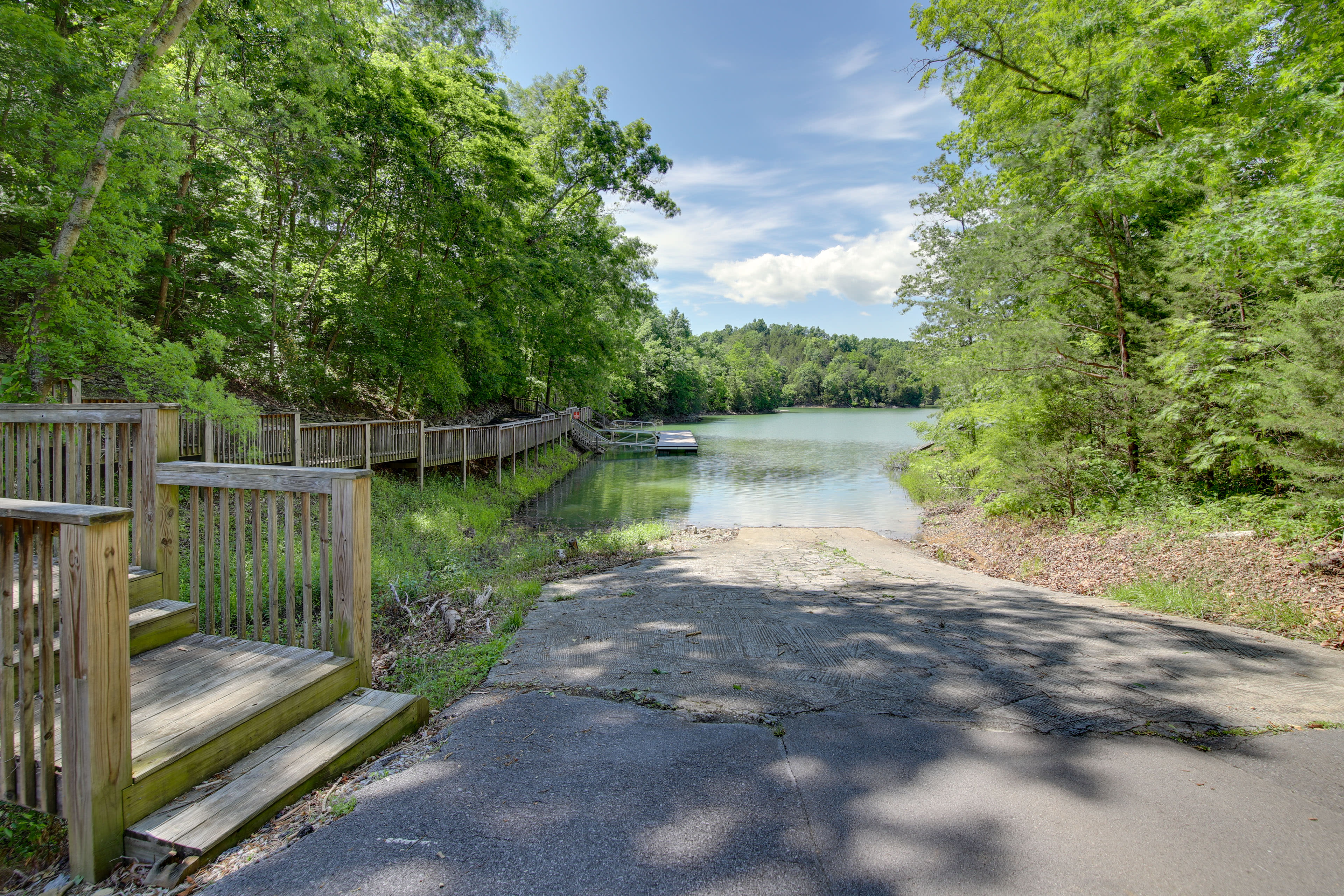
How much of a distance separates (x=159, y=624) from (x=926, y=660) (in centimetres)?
439

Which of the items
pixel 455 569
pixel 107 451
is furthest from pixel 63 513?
pixel 455 569

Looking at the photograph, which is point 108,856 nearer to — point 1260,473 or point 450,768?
point 450,768

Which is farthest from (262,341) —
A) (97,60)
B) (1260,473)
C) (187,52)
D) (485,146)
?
(1260,473)

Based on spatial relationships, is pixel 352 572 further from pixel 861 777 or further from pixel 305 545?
pixel 861 777

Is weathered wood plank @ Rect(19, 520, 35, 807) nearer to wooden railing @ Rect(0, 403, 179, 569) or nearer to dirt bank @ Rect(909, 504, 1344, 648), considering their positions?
wooden railing @ Rect(0, 403, 179, 569)

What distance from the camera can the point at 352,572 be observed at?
112 inches

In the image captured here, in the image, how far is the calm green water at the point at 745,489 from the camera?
14906 millimetres

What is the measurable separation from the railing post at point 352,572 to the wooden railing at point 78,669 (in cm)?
95

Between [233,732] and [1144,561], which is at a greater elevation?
[233,732]

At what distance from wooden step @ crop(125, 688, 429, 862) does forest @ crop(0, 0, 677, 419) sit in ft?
16.2

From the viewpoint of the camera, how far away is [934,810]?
6.99ft

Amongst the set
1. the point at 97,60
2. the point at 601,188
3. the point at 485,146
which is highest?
the point at 601,188

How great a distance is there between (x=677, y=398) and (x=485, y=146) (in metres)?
49.2

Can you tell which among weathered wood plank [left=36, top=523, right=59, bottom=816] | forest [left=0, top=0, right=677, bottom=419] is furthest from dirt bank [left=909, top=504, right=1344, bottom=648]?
forest [left=0, top=0, right=677, bottom=419]
